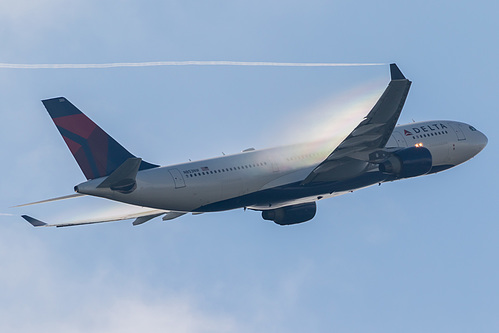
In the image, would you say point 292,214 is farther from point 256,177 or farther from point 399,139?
point 399,139

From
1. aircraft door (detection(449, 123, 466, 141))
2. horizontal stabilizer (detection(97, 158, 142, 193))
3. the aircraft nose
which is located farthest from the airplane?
the aircraft nose

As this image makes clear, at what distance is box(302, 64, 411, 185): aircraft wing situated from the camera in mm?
51906

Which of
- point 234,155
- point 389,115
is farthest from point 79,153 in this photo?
point 389,115

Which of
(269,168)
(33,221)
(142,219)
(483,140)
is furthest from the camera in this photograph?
(483,140)

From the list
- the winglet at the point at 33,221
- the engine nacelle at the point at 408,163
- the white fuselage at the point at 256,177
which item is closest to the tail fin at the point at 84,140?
the white fuselage at the point at 256,177

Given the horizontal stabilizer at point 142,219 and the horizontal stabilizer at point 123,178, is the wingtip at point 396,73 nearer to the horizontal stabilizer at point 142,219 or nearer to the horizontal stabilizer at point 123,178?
the horizontal stabilizer at point 123,178

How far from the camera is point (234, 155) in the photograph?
186 ft

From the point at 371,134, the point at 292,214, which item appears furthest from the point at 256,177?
the point at 371,134

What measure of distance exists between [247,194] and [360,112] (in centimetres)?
952

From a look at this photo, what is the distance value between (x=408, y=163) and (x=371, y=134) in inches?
143

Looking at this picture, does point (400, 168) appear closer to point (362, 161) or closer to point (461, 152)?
point (362, 161)

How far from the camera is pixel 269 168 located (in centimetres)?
5712

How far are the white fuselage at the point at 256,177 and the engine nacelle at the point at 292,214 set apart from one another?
201 centimetres

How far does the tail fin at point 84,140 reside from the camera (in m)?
52.8
